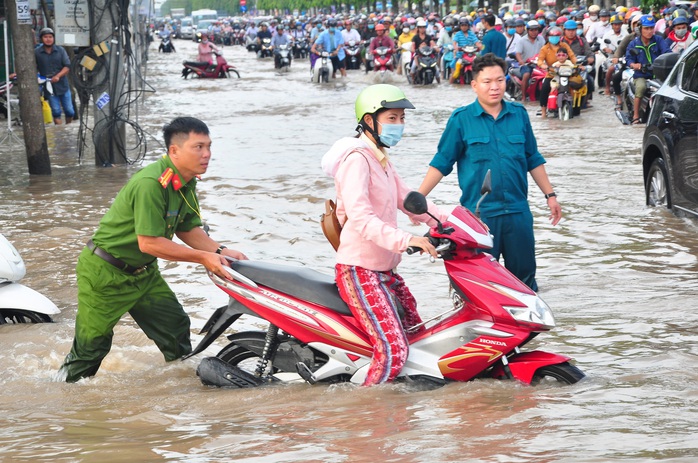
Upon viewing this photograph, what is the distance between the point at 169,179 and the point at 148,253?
0.37 m

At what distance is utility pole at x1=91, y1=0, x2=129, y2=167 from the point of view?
48.9ft

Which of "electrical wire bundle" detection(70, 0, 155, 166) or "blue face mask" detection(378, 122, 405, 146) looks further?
"electrical wire bundle" detection(70, 0, 155, 166)

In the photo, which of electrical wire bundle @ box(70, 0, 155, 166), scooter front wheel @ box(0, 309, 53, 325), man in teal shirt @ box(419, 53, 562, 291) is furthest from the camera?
electrical wire bundle @ box(70, 0, 155, 166)

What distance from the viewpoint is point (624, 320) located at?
274 inches

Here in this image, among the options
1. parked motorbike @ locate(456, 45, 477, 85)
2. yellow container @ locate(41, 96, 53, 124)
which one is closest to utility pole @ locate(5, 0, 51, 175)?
yellow container @ locate(41, 96, 53, 124)

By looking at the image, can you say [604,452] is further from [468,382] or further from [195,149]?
[195,149]

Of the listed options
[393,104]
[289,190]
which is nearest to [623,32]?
[289,190]

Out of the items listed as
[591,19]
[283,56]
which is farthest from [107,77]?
[283,56]

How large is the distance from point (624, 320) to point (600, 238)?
9.26 ft

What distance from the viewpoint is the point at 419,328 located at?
538cm

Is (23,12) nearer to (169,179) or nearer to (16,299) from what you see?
(16,299)

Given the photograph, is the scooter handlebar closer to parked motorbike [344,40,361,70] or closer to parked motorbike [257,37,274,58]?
parked motorbike [344,40,361,70]

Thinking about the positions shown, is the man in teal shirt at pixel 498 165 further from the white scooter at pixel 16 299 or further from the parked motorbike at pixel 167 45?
the parked motorbike at pixel 167 45

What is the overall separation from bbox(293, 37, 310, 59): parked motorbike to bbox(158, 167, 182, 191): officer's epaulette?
154 feet
